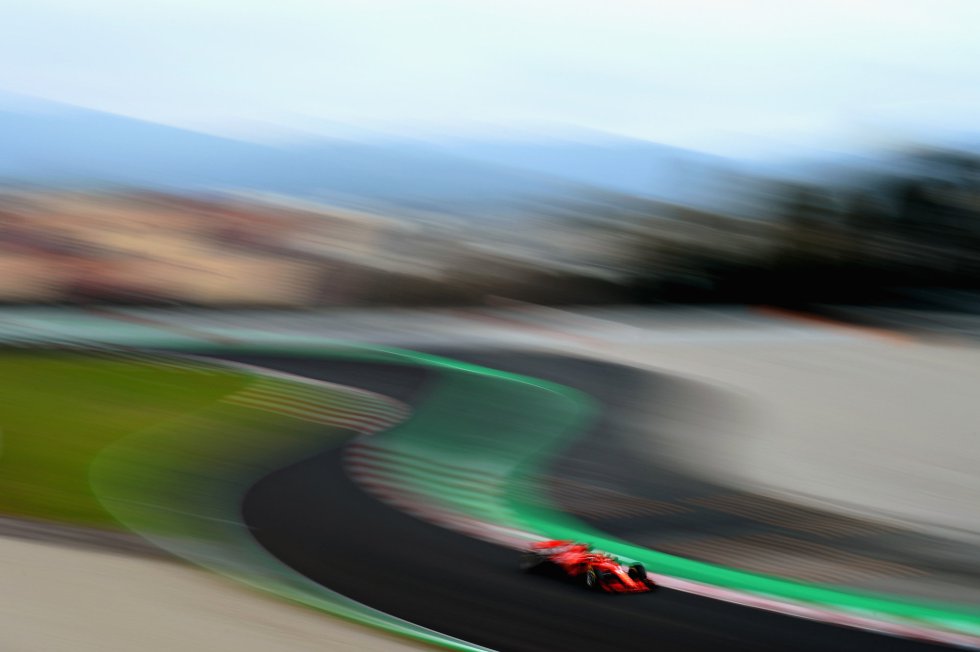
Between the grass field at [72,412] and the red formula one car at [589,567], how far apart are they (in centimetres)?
265

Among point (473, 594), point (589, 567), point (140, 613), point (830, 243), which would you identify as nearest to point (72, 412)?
point (140, 613)

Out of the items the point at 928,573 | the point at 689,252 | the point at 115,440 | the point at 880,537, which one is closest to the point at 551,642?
the point at 928,573

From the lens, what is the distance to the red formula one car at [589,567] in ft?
19.9

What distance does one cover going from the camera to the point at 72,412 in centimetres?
1049

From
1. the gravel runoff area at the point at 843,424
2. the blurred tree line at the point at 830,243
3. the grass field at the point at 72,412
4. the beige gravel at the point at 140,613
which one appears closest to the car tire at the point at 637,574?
the beige gravel at the point at 140,613

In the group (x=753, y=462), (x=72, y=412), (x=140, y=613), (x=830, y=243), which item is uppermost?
(x=830, y=243)

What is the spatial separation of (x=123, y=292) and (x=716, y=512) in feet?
45.8

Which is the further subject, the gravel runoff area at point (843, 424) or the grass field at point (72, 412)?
the gravel runoff area at point (843, 424)

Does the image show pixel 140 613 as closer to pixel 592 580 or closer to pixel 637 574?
pixel 592 580

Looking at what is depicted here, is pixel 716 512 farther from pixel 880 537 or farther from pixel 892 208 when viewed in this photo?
pixel 892 208

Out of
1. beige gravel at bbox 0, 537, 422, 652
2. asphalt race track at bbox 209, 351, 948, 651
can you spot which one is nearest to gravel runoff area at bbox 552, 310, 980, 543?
asphalt race track at bbox 209, 351, 948, 651

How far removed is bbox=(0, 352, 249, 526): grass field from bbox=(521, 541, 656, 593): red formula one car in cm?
265

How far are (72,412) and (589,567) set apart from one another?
6214mm

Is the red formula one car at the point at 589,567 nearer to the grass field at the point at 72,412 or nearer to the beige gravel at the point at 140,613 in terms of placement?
the beige gravel at the point at 140,613
